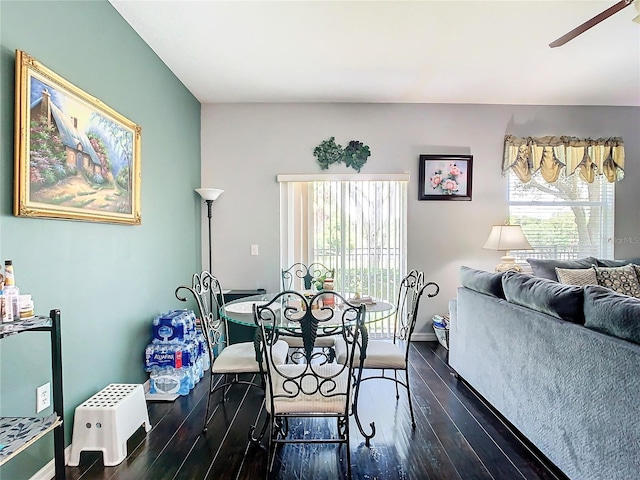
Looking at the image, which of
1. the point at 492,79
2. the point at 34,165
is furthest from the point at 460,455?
the point at 492,79

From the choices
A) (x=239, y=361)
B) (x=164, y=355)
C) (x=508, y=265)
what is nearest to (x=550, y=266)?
(x=508, y=265)

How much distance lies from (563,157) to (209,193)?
3859mm

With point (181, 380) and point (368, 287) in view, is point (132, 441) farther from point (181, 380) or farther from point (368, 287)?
point (368, 287)

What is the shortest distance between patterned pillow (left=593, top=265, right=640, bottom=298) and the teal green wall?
3.90m

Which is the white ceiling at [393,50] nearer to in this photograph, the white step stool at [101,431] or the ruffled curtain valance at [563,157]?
the ruffled curtain valance at [563,157]

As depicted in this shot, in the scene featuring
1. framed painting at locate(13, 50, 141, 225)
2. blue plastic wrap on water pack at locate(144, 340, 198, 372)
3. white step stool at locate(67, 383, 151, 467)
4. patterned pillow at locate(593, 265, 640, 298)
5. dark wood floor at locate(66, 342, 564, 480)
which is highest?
framed painting at locate(13, 50, 141, 225)

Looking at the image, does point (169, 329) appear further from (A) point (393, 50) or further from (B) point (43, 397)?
(A) point (393, 50)

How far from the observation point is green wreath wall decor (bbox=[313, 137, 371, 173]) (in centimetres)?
420

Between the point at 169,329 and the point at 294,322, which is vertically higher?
the point at 294,322

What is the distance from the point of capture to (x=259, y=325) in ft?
5.92

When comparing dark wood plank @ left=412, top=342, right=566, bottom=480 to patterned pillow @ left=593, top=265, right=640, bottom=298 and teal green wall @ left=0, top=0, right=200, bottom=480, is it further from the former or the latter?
teal green wall @ left=0, top=0, right=200, bottom=480

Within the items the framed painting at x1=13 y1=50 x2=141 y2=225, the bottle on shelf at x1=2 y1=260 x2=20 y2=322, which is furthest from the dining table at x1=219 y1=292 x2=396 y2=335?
the bottle on shelf at x1=2 y1=260 x2=20 y2=322

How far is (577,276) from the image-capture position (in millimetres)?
3543

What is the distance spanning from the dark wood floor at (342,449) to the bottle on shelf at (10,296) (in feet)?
3.16
